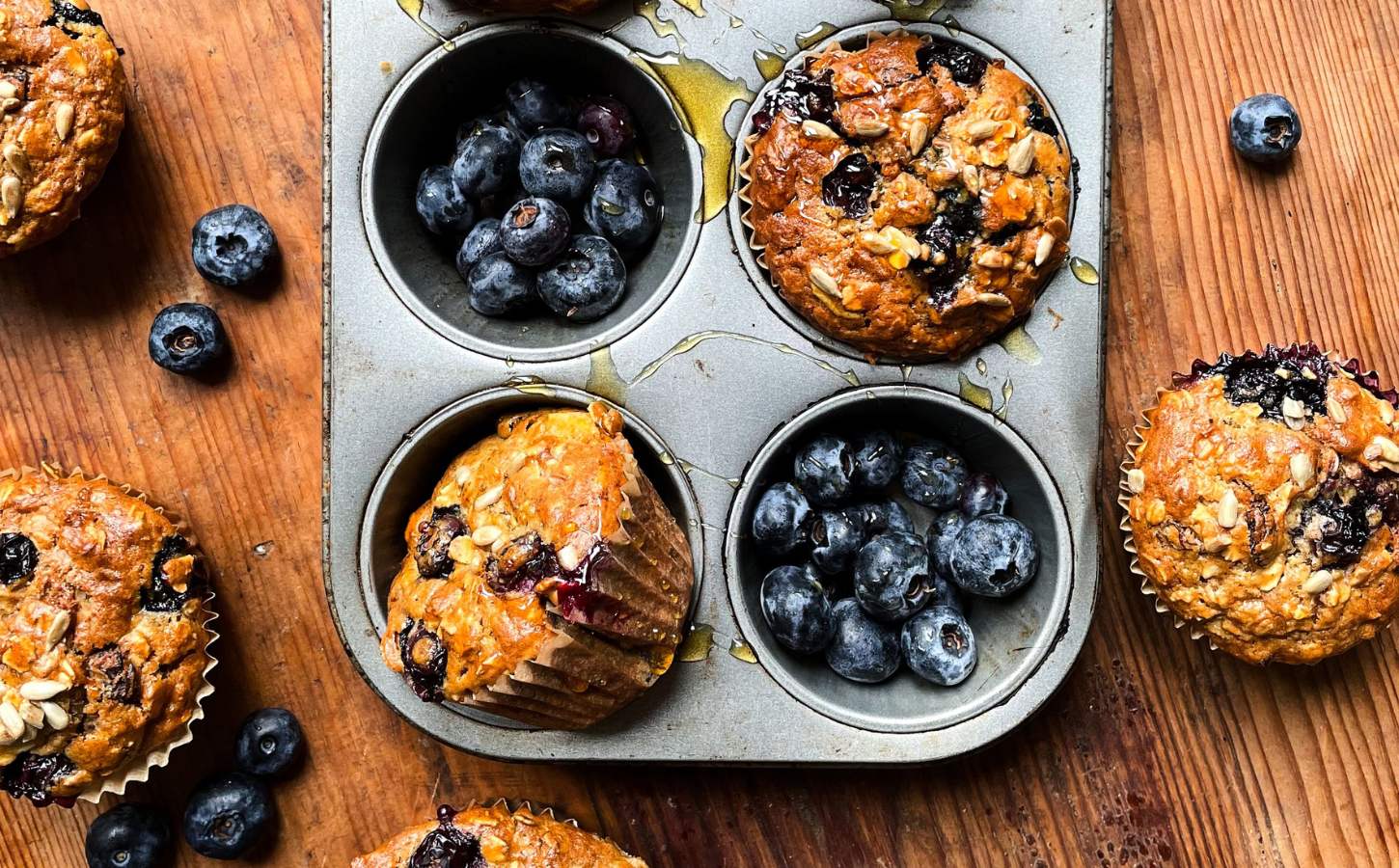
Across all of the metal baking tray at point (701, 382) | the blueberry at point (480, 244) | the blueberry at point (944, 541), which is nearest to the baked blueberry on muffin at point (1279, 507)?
the metal baking tray at point (701, 382)

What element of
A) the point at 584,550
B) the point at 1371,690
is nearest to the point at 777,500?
the point at 584,550

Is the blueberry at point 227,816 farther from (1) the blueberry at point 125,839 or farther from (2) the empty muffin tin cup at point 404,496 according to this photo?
(2) the empty muffin tin cup at point 404,496

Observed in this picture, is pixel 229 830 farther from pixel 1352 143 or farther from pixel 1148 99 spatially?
pixel 1352 143

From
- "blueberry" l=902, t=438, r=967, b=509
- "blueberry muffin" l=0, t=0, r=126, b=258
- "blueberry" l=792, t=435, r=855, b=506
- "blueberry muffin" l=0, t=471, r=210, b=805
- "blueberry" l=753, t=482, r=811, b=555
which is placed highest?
"blueberry muffin" l=0, t=0, r=126, b=258

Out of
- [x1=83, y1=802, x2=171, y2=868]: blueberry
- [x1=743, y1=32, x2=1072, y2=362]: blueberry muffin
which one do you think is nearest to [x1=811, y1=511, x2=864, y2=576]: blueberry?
[x1=743, y1=32, x2=1072, y2=362]: blueberry muffin

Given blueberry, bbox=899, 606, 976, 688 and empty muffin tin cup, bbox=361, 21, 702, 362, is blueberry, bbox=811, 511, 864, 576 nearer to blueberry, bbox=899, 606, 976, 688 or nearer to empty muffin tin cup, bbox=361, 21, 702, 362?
blueberry, bbox=899, 606, 976, 688

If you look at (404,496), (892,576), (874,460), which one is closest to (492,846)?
(404,496)
